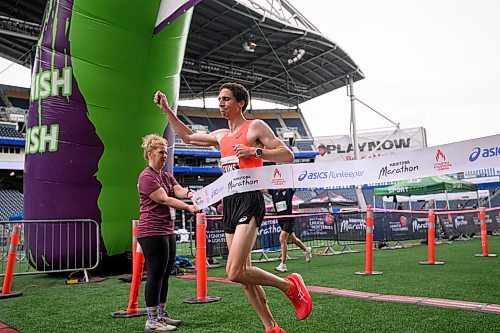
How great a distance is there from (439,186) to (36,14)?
25506 mm

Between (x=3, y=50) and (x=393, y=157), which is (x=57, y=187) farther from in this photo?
(x=3, y=50)

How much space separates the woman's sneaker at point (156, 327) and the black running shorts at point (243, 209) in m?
1.14

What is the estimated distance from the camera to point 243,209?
10.3ft

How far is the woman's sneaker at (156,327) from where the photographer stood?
145 inches

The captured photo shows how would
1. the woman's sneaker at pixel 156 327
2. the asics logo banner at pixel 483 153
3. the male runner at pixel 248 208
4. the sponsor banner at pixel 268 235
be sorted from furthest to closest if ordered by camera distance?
1. the sponsor banner at pixel 268 235
2. the woman's sneaker at pixel 156 327
3. the male runner at pixel 248 208
4. the asics logo banner at pixel 483 153

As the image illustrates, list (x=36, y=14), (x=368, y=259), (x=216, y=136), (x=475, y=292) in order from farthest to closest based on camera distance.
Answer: (x=36, y=14) < (x=368, y=259) < (x=475, y=292) < (x=216, y=136)

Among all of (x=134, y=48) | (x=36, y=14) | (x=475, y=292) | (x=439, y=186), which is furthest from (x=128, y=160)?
(x=36, y=14)

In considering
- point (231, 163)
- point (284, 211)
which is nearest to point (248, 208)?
point (231, 163)

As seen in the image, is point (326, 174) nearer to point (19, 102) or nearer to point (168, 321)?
point (168, 321)

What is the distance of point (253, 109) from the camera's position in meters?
48.7

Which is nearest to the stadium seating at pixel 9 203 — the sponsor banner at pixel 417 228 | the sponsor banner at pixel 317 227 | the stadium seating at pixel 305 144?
the sponsor banner at pixel 317 227

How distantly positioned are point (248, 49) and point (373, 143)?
60.8ft

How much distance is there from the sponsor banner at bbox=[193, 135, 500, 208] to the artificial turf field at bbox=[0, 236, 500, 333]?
47.3 inches

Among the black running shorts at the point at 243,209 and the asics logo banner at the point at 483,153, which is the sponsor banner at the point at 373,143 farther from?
the asics logo banner at the point at 483,153
